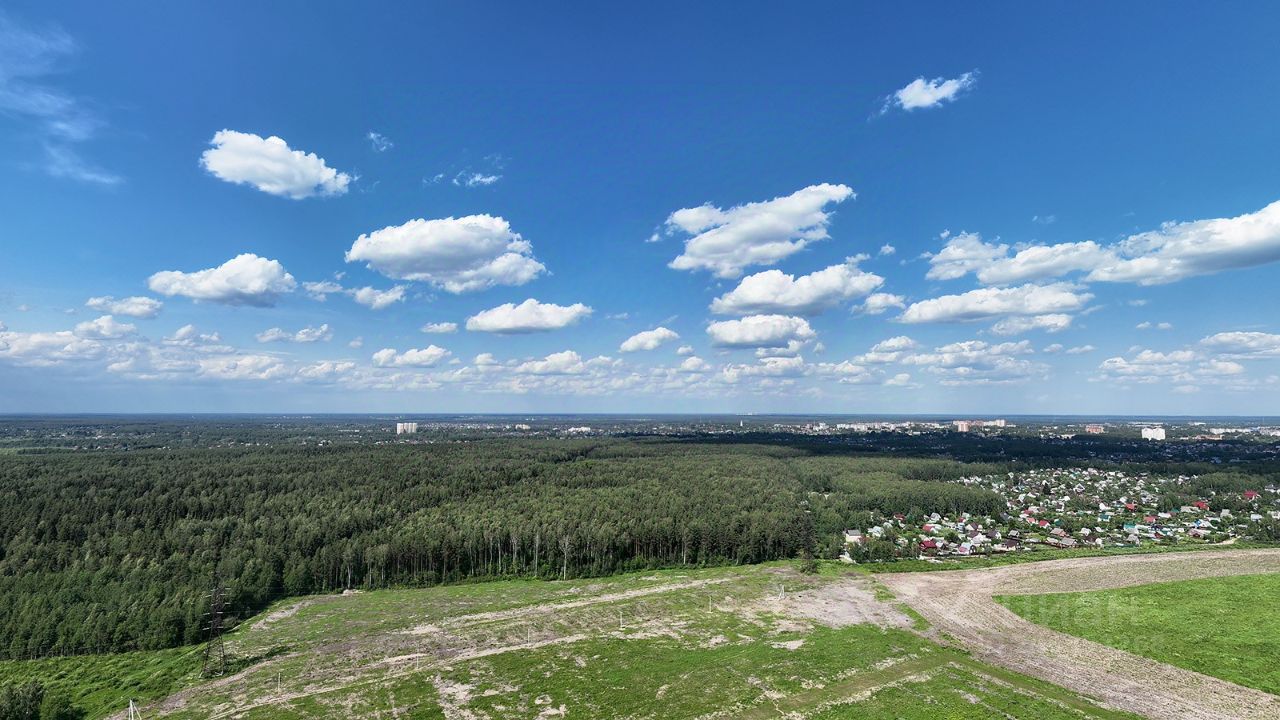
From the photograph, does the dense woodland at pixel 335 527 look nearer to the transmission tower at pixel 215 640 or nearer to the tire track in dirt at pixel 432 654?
the transmission tower at pixel 215 640

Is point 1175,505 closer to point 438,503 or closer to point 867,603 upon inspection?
point 867,603

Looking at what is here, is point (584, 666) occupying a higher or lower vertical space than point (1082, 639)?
lower

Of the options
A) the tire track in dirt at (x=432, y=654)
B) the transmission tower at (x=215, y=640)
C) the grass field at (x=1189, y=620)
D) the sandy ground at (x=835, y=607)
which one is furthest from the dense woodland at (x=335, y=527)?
the grass field at (x=1189, y=620)

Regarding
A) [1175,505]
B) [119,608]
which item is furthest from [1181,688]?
[1175,505]

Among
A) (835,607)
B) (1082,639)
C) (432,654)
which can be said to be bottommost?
(835,607)

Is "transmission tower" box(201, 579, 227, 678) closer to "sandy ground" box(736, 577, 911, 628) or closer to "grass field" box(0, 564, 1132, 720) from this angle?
"grass field" box(0, 564, 1132, 720)

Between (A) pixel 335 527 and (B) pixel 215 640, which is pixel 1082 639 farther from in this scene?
(A) pixel 335 527

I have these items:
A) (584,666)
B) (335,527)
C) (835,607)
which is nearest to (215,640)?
(335,527)
